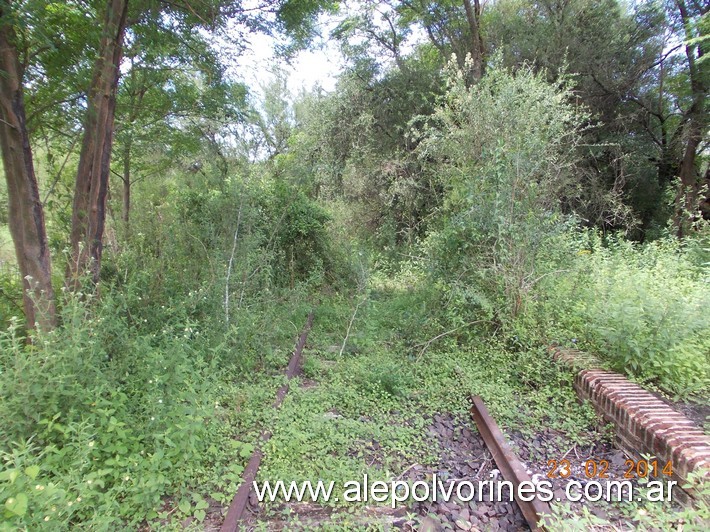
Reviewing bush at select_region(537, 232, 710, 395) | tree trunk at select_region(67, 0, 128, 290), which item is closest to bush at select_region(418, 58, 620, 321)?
bush at select_region(537, 232, 710, 395)

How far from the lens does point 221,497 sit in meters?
2.94

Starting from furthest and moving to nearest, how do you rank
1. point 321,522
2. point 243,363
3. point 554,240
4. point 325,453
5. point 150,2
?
point 554,240 → point 243,363 → point 150,2 → point 325,453 → point 321,522

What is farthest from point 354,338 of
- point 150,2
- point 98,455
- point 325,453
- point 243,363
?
point 150,2

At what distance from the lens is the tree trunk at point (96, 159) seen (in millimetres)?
4531

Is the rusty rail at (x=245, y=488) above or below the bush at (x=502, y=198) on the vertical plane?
below

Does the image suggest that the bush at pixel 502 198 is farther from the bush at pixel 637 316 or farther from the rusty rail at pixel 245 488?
the rusty rail at pixel 245 488

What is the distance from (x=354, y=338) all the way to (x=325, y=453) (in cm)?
288

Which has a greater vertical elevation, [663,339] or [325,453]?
[663,339]

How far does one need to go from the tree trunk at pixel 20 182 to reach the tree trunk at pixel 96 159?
34cm

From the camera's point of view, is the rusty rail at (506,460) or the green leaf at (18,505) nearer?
the green leaf at (18,505)

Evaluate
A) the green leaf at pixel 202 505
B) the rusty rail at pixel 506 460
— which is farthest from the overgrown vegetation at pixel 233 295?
the rusty rail at pixel 506 460

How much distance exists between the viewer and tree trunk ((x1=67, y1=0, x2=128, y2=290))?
453cm

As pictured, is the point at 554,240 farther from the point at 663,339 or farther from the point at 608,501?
the point at 608,501

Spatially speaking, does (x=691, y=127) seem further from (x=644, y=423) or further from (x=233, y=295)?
(x=233, y=295)
